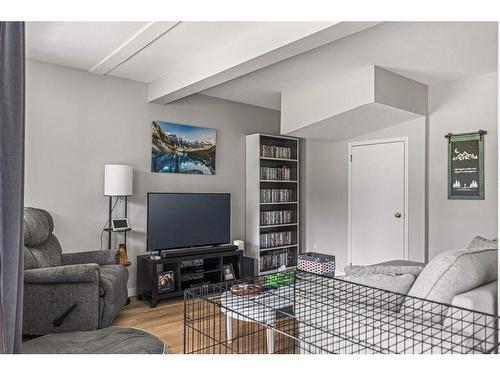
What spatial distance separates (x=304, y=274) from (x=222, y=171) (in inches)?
144

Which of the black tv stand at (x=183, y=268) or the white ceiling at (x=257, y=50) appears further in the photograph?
the black tv stand at (x=183, y=268)

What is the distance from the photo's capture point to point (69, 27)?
311 cm

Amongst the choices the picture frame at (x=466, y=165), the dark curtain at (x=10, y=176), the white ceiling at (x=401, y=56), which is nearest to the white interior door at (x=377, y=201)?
the picture frame at (x=466, y=165)

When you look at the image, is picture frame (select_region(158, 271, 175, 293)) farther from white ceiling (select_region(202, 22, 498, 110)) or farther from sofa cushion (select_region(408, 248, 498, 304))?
sofa cushion (select_region(408, 248, 498, 304))

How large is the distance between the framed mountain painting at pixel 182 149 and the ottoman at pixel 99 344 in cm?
268

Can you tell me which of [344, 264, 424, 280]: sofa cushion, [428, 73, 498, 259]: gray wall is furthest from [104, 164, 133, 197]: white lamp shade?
[428, 73, 498, 259]: gray wall

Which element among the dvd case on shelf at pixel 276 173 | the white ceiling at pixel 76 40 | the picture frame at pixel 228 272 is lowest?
the picture frame at pixel 228 272

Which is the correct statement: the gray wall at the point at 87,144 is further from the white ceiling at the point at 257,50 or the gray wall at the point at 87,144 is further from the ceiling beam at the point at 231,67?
the ceiling beam at the point at 231,67

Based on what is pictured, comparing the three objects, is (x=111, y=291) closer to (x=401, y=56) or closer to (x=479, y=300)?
(x=479, y=300)

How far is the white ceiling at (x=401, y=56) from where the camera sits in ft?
10.3

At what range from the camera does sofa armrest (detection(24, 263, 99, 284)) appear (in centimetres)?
307

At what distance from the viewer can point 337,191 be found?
5.75 metres

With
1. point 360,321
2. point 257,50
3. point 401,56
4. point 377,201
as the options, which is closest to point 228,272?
point 377,201
